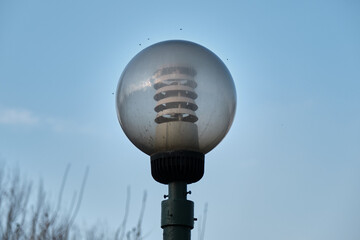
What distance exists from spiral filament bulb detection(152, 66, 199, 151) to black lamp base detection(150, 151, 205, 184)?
0.14 ft

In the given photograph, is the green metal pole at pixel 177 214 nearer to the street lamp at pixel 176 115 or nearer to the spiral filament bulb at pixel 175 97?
the street lamp at pixel 176 115

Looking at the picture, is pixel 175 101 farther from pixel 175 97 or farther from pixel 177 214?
pixel 177 214

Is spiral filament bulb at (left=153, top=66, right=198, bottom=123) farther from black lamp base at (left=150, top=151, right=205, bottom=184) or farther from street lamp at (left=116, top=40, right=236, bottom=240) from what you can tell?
black lamp base at (left=150, top=151, right=205, bottom=184)

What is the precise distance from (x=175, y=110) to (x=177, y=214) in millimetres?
494

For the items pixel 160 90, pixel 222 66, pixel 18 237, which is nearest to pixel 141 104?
pixel 160 90

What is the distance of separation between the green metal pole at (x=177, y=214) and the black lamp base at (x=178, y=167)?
0.14 feet

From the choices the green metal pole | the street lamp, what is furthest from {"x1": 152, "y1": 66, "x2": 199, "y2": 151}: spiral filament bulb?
the green metal pole

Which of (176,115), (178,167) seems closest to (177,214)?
(178,167)

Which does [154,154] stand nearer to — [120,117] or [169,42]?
[120,117]

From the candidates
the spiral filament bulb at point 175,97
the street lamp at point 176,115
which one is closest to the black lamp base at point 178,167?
the street lamp at point 176,115

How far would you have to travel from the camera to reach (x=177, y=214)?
239cm

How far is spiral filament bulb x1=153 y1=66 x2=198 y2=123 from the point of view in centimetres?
246

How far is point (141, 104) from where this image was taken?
8.28 ft

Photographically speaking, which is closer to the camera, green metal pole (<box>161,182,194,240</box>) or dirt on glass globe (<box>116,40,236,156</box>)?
green metal pole (<box>161,182,194,240</box>)
